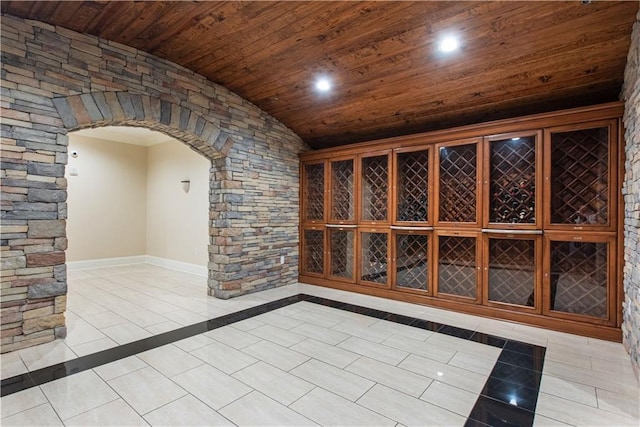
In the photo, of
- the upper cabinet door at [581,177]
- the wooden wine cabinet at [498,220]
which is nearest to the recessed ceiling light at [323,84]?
the wooden wine cabinet at [498,220]

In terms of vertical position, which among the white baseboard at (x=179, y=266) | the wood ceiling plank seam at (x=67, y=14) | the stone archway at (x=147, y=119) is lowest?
the white baseboard at (x=179, y=266)

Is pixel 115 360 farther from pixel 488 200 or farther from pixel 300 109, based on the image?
pixel 488 200

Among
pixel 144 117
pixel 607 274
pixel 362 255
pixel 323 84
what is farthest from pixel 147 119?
pixel 607 274

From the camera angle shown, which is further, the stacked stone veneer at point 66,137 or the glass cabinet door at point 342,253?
the glass cabinet door at point 342,253

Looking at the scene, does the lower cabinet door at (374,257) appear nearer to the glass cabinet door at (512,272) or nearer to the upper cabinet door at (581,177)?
the glass cabinet door at (512,272)

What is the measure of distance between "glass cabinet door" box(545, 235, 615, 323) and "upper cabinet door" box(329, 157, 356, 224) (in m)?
2.52

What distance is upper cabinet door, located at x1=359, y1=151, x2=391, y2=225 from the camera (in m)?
4.58

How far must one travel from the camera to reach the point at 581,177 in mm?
3252

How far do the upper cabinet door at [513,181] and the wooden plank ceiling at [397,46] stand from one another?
477mm

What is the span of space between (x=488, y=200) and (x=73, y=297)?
559 cm

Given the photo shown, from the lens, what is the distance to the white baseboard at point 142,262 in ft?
20.1

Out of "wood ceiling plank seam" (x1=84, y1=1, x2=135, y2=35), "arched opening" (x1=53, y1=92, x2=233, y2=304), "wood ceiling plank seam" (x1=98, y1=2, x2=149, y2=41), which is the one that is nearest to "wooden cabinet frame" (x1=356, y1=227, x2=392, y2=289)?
"arched opening" (x1=53, y1=92, x2=233, y2=304)

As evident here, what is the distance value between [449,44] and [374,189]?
2.21 metres

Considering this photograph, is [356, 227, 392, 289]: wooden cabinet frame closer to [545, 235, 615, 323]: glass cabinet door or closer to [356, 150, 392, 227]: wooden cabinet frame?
[356, 150, 392, 227]: wooden cabinet frame
